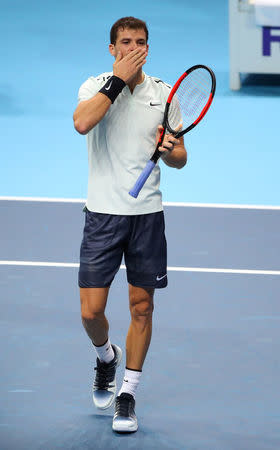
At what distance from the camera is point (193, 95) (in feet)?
16.1

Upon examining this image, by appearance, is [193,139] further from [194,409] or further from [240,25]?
[194,409]

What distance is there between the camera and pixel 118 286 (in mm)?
6594

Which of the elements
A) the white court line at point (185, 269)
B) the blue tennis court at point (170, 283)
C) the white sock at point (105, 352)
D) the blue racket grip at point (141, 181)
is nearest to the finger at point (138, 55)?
the blue racket grip at point (141, 181)

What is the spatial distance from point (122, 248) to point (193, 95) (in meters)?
0.83

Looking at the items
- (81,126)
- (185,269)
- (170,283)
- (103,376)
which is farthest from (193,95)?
(185,269)

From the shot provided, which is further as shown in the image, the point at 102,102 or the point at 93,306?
the point at 93,306

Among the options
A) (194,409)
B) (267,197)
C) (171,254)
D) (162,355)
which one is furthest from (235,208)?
(194,409)

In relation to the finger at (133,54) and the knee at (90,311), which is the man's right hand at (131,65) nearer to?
the finger at (133,54)

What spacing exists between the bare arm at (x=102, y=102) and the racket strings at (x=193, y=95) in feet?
1.41

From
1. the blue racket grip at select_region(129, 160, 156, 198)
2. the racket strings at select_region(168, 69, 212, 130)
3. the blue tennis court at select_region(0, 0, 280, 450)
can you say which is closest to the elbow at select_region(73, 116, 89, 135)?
the blue racket grip at select_region(129, 160, 156, 198)

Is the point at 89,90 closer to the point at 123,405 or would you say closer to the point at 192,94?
the point at 192,94

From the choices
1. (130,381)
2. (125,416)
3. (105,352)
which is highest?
(105,352)

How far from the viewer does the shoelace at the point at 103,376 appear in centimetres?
499

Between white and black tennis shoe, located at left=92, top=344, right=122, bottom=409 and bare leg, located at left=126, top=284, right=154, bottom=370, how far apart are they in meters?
0.19
